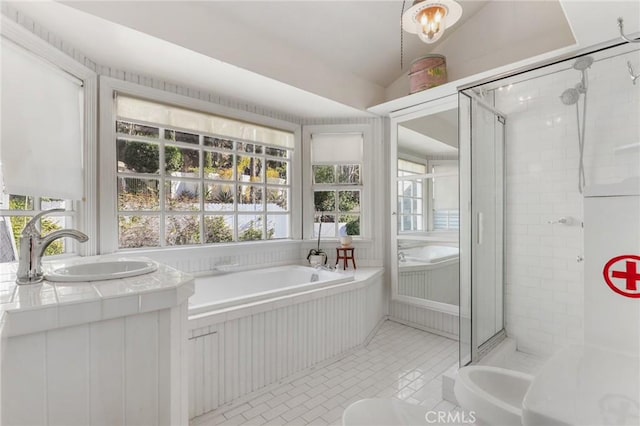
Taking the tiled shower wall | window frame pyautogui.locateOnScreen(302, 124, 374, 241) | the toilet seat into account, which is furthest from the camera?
window frame pyautogui.locateOnScreen(302, 124, 374, 241)

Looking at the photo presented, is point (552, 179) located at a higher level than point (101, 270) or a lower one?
higher

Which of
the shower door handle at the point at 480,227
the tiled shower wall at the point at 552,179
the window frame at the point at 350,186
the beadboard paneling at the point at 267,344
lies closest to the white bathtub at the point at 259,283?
the beadboard paneling at the point at 267,344

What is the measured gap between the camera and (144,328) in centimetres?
105

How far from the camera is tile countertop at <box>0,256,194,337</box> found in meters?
0.85

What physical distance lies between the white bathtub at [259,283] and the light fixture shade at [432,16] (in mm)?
1782

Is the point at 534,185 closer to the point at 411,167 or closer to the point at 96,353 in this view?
the point at 411,167

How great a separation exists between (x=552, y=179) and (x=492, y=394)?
1.75 metres

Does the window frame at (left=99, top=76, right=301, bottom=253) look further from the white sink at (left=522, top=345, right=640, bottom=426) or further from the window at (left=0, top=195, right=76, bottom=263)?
the white sink at (left=522, top=345, right=640, bottom=426)

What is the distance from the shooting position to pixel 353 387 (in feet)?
6.61

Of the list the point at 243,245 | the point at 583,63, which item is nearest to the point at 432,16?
the point at 583,63

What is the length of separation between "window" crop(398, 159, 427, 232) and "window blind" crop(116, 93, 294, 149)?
1.28 m

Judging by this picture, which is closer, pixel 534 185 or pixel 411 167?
pixel 534 185

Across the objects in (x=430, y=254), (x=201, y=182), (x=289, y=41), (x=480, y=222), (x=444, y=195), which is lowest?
(x=430, y=254)

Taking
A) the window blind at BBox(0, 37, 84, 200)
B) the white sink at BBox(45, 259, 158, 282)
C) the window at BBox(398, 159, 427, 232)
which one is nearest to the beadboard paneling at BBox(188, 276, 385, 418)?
the white sink at BBox(45, 259, 158, 282)
